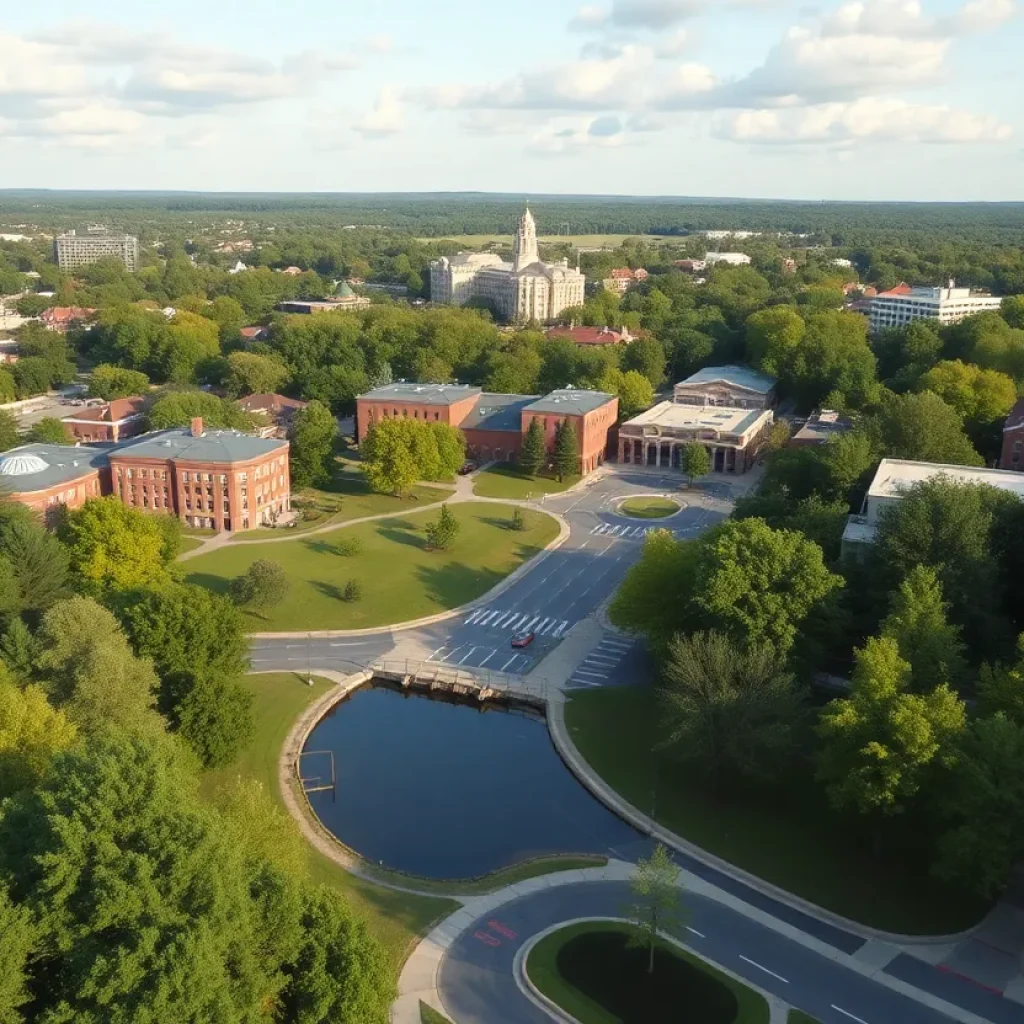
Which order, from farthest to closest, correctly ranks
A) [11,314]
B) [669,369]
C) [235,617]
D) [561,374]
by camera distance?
[11,314]
[669,369]
[561,374]
[235,617]

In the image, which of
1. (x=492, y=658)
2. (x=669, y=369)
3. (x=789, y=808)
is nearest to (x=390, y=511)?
(x=492, y=658)

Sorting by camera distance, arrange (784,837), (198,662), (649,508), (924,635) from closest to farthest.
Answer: (784,837), (924,635), (198,662), (649,508)

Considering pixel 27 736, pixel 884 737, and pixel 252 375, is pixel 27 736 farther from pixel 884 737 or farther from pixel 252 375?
pixel 252 375

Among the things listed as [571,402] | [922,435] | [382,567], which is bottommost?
[382,567]

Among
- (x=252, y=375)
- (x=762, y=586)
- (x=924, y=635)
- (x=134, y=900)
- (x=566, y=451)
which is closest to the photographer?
(x=134, y=900)

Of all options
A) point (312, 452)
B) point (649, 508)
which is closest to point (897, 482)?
point (649, 508)

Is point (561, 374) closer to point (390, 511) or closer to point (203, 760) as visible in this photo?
point (390, 511)

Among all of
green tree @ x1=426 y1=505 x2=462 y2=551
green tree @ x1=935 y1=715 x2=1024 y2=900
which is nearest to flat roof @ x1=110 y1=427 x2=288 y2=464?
green tree @ x1=426 y1=505 x2=462 y2=551
